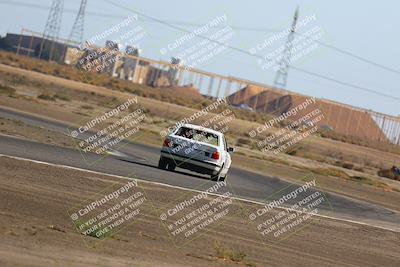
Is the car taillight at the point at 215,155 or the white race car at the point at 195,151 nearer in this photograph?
the white race car at the point at 195,151

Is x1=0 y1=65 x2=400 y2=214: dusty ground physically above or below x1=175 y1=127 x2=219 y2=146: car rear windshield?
below

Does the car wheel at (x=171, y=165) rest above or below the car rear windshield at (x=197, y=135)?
below

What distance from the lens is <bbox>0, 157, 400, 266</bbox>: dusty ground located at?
35.4 feet

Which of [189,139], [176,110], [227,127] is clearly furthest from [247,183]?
[176,110]

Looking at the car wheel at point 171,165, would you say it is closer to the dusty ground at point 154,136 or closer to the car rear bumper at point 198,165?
the car rear bumper at point 198,165

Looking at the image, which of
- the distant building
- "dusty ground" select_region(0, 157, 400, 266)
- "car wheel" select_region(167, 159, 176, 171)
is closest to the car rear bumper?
"car wheel" select_region(167, 159, 176, 171)

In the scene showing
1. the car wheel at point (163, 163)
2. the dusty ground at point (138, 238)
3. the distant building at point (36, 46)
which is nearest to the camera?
the dusty ground at point (138, 238)

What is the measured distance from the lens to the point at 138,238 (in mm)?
13133

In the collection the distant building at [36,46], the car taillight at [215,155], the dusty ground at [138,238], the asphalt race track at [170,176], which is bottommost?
the distant building at [36,46]

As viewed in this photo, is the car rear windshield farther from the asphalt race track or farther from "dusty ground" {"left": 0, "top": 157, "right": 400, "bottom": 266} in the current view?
"dusty ground" {"left": 0, "top": 157, "right": 400, "bottom": 266}

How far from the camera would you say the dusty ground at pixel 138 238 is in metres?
10.8

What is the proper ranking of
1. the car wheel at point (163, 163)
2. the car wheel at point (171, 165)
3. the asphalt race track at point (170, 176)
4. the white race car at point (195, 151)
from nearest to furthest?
the asphalt race track at point (170, 176)
the white race car at point (195, 151)
the car wheel at point (171, 165)
the car wheel at point (163, 163)

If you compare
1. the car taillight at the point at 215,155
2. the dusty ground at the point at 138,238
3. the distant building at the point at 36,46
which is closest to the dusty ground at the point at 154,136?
the car taillight at the point at 215,155

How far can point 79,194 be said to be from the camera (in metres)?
16.5
